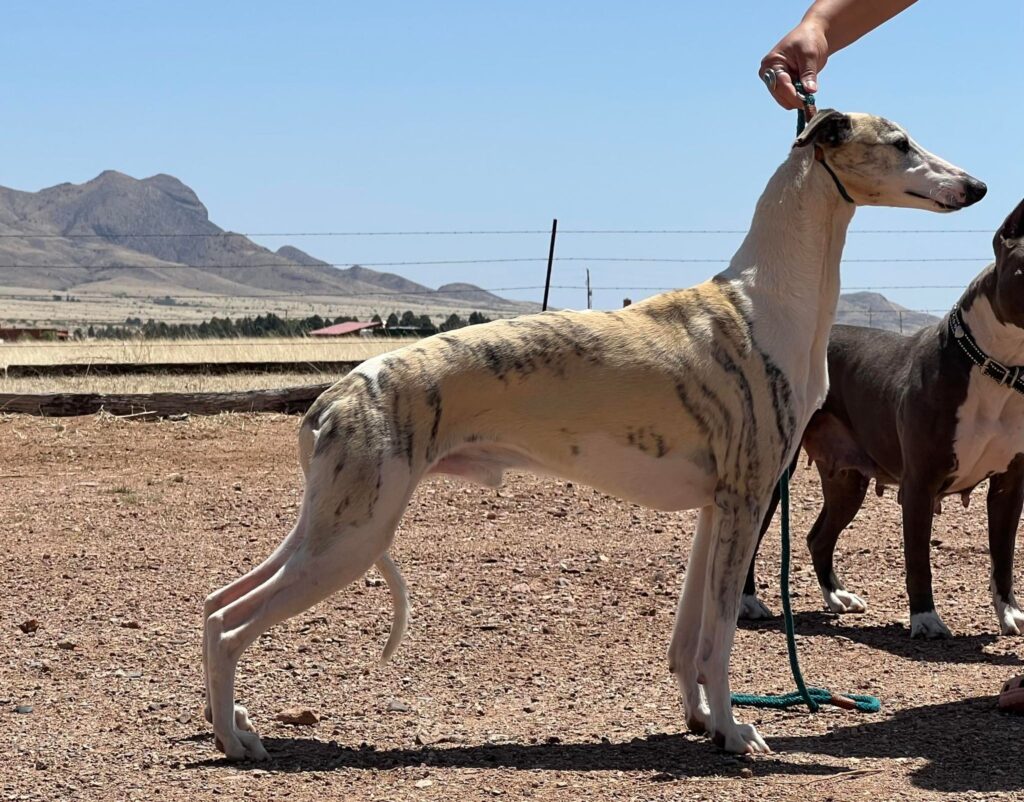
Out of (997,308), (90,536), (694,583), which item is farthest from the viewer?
(90,536)

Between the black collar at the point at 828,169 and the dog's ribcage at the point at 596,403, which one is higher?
the black collar at the point at 828,169

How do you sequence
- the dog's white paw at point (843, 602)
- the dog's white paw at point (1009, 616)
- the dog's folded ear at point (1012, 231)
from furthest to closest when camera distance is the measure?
the dog's white paw at point (843, 602), the dog's white paw at point (1009, 616), the dog's folded ear at point (1012, 231)

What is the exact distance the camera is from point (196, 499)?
9.94m

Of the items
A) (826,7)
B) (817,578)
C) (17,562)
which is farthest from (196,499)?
(826,7)

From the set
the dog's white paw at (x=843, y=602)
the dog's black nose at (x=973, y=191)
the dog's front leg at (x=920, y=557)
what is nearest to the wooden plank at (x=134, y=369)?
the dog's white paw at (x=843, y=602)

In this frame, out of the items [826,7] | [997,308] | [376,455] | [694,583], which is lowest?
[694,583]

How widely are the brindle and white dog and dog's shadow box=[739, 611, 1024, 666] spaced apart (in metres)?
1.75

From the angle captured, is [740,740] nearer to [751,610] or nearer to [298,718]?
[298,718]

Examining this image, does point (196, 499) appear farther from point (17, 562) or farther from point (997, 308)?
point (997, 308)

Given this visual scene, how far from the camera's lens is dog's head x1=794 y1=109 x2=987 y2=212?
515 centimetres

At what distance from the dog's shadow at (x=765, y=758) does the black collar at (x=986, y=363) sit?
176 centimetres

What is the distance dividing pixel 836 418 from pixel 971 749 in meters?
2.83

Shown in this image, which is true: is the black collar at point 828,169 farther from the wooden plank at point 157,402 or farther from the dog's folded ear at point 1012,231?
the wooden plank at point 157,402

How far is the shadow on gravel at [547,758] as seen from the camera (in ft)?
16.0
